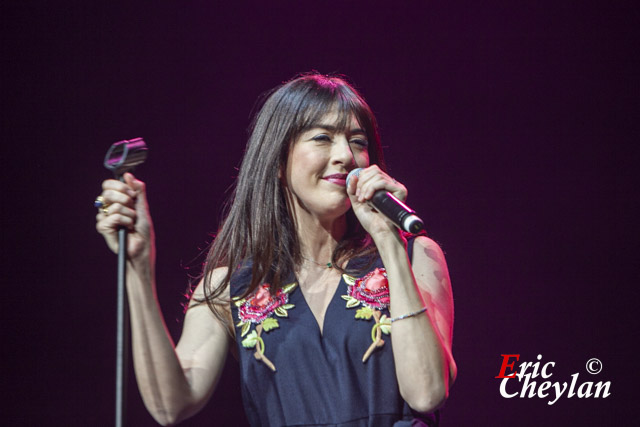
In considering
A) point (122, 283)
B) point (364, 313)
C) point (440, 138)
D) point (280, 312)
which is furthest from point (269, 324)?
point (440, 138)

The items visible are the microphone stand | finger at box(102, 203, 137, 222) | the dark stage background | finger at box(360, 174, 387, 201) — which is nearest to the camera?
the microphone stand

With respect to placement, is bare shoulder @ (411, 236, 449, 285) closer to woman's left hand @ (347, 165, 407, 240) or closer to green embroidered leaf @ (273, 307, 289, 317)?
woman's left hand @ (347, 165, 407, 240)

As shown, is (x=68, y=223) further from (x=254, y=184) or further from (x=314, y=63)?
(x=314, y=63)

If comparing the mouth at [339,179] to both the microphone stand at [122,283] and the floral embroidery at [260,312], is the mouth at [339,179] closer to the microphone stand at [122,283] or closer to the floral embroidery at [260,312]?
the floral embroidery at [260,312]

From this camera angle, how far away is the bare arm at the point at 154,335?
1258 mm

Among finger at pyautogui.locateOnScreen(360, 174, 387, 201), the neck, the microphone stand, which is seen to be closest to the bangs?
the neck

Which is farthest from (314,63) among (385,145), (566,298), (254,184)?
(566,298)

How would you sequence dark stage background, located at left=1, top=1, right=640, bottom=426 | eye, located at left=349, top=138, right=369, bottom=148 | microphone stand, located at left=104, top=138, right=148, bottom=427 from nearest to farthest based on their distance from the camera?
microphone stand, located at left=104, top=138, right=148, bottom=427 → eye, located at left=349, top=138, right=369, bottom=148 → dark stage background, located at left=1, top=1, right=640, bottom=426

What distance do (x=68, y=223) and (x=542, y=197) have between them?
1.77 metres

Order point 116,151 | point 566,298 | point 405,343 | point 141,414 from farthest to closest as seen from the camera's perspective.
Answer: point 566,298, point 141,414, point 405,343, point 116,151

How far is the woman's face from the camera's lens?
171cm

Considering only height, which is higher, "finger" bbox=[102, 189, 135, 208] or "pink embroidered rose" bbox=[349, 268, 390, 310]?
"finger" bbox=[102, 189, 135, 208]

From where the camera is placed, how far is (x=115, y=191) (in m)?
1.23

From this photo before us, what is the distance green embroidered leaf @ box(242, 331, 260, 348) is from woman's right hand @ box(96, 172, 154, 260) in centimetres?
45
